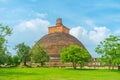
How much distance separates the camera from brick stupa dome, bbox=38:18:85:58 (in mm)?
116562

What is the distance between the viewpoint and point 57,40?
392 ft

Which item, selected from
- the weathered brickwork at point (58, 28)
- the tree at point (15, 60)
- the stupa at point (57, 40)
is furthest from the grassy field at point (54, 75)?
the weathered brickwork at point (58, 28)

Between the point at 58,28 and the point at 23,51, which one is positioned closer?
the point at 23,51

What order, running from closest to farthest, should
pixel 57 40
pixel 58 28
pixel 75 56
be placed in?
1. pixel 75 56
2. pixel 57 40
3. pixel 58 28

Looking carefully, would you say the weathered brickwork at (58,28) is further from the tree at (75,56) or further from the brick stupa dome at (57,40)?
the tree at (75,56)

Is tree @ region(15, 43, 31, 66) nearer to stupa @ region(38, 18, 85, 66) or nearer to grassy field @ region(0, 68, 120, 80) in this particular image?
stupa @ region(38, 18, 85, 66)

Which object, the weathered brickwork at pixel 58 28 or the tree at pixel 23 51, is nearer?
the tree at pixel 23 51

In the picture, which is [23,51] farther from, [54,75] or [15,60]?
[54,75]

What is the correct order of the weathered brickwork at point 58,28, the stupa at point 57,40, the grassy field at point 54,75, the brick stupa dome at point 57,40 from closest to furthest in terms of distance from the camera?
the grassy field at point 54,75 → the stupa at point 57,40 → the brick stupa dome at point 57,40 → the weathered brickwork at point 58,28

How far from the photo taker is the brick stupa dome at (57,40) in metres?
117

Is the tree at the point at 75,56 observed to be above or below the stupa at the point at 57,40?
below

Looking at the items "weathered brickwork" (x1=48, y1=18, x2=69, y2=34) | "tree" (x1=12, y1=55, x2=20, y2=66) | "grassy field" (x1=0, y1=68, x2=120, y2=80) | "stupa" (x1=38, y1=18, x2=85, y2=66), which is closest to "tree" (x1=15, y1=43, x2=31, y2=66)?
"tree" (x1=12, y1=55, x2=20, y2=66)

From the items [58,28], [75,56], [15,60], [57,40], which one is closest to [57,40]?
[57,40]

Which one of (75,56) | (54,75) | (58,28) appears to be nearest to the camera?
(54,75)
